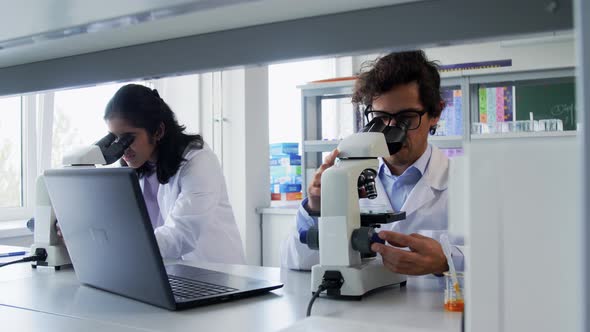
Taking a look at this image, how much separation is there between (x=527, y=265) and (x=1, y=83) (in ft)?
5.02

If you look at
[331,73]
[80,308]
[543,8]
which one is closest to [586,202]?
[543,8]

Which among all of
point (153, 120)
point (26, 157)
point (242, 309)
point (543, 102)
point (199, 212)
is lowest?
point (242, 309)

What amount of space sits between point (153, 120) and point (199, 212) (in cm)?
48

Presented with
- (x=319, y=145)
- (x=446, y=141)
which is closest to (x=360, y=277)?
(x=446, y=141)

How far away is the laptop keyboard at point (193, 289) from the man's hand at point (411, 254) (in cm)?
35

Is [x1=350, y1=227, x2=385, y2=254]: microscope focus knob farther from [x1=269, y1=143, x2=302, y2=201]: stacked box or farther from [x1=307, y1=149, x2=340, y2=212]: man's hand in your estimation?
[x1=269, y1=143, x2=302, y2=201]: stacked box

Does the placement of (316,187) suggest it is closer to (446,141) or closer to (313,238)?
(313,238)

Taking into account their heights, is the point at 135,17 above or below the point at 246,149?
above

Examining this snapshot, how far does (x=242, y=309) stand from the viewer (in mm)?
Result: 1140

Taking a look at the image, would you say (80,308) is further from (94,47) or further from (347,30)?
(347,30)

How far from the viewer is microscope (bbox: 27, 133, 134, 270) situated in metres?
1.69

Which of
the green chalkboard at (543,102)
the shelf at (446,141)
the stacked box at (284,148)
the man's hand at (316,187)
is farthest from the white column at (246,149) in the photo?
the man's hand at (316,187)

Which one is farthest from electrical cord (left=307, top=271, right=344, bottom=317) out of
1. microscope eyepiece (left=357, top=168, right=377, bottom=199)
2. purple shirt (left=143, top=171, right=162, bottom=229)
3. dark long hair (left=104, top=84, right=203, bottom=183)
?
purple shirt (left=143, top=171, right=162, bottom=229)

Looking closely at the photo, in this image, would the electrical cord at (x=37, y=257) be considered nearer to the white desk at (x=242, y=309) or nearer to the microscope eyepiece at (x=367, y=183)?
the white desk at (x=242, y=309)
